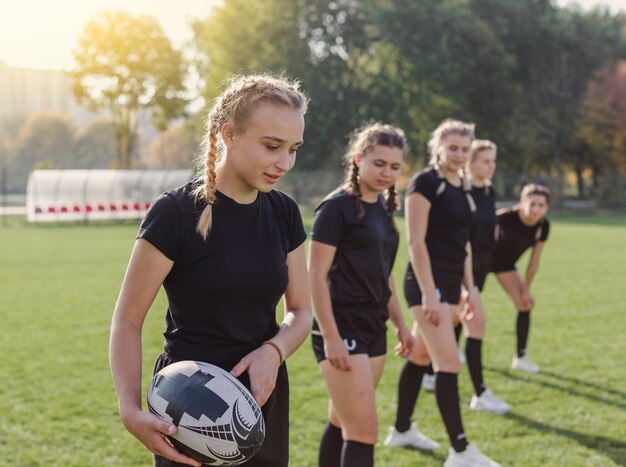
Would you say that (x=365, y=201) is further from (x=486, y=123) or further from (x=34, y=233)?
(x=486, y=123)

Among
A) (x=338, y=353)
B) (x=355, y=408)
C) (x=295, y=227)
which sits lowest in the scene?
(x=355, y=408)

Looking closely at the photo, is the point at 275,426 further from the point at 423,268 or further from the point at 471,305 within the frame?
the point at 471,305

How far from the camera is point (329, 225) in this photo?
14.4 feet

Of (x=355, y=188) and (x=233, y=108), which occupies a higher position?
(x=233, y=108)

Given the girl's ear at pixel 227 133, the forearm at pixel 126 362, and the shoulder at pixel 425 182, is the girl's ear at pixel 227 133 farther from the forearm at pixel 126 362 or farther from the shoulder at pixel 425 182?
the shoulder at pixel 425 182

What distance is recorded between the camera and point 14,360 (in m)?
8.77

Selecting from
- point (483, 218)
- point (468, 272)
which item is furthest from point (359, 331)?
point (483, 218)

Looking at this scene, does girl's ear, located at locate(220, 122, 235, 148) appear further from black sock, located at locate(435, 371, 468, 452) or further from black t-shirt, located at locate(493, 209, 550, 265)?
black t-shirt, located at locate(493, 209, 550, 265)

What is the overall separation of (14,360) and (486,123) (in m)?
45.3

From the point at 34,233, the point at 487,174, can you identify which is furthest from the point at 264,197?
Answer: the point at 34,233

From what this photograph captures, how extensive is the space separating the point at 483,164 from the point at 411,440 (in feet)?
8.86

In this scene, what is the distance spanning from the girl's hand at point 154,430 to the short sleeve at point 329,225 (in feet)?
6.77

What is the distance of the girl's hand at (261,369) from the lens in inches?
104

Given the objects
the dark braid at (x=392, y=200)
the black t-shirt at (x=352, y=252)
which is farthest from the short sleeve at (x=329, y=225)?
the dark braid at (x=392, y=200)
